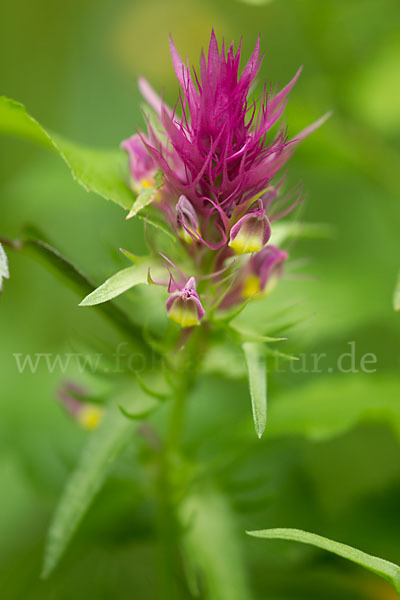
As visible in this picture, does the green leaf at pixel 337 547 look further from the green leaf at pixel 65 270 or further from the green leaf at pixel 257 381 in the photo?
the green leaf at pixel 65 270

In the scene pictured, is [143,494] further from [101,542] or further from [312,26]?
[312,26]

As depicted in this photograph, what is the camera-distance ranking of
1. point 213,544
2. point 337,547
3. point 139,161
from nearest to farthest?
point 337,547
point 139,161
point 213,544

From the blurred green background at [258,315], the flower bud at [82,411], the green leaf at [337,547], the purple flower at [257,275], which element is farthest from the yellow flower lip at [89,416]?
the green leaf at [337,547]

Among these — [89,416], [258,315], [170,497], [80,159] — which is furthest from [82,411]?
[80,159]

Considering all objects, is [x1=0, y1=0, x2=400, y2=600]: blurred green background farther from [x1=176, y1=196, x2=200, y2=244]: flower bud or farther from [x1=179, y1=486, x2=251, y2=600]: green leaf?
[x1=176, y1=196, x2=200, y2=244]: flower bud

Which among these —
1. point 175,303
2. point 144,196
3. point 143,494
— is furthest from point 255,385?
point 143,494

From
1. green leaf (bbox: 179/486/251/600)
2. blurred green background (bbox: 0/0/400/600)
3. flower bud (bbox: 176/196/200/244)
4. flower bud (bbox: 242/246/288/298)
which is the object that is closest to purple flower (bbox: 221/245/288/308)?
flower bud (bbox: 242/246/288/298)

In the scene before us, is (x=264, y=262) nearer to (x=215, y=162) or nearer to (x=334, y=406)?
(x=215, y=162)
